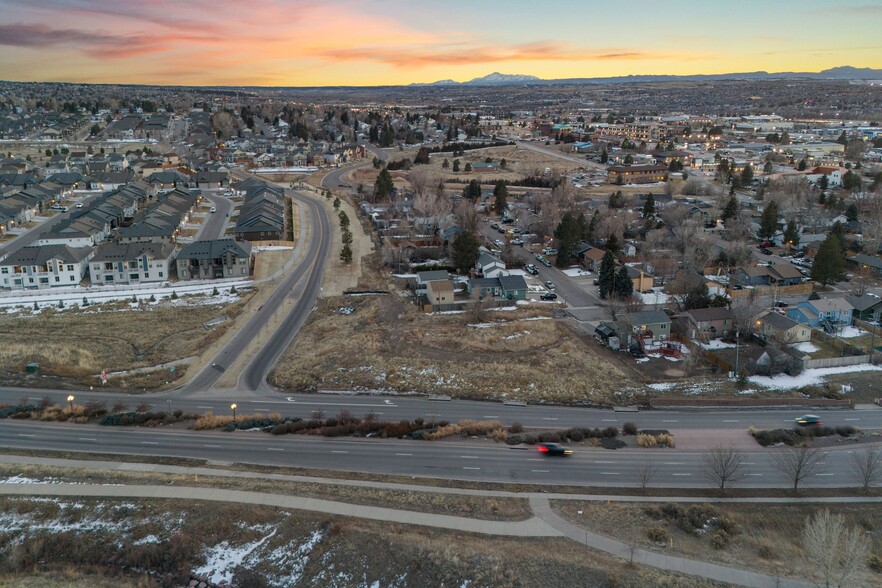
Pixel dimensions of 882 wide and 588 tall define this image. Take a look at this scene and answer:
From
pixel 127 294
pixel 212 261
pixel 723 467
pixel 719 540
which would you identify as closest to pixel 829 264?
pixel 723 467

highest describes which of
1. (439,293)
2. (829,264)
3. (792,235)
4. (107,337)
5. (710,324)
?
(792,235)

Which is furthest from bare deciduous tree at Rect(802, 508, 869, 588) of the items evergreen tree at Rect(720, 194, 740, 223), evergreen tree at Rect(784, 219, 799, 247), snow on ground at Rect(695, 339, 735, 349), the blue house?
evergreen tree at Rect(720, 194, 740, 223)

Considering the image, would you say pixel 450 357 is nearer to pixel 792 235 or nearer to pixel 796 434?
pixel 796 434

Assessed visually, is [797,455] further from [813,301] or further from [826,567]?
[813,301]

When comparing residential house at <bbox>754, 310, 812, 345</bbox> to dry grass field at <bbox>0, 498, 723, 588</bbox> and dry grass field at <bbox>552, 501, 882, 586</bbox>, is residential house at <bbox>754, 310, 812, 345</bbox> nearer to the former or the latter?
dry grass field at <bbox>552, 501, 882, 586</bbox>

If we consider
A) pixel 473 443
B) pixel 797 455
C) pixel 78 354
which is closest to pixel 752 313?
pixel 797 455

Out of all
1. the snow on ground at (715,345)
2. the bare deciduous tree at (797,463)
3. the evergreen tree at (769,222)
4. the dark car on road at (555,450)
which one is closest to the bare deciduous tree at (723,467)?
the bare deciduous tree at (797,463)
